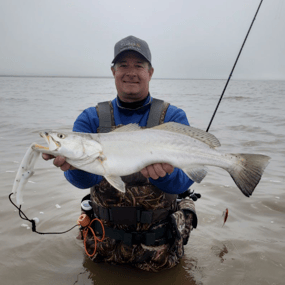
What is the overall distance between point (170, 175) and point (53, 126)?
10.7 meters

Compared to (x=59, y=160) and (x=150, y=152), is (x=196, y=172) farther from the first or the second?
(x=59, y=160)

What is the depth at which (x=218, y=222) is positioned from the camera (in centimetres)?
432

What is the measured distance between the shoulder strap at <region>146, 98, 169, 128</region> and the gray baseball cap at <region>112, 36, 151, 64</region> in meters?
0.59

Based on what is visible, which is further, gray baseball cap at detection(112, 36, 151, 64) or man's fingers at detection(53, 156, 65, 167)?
gray baseball cap at detection(112, 36, 151, 64)

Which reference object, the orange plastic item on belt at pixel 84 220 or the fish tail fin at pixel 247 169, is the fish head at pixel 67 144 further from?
the fish tail fin at pixel 247 169

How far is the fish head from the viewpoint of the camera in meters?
2.41

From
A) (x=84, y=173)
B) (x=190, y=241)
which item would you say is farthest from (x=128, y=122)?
(x=190, y=241)

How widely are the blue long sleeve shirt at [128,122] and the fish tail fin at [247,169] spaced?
62 centimetres

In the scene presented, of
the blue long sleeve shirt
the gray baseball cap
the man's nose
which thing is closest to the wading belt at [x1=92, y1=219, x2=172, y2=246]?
the blue long sleeve shirt

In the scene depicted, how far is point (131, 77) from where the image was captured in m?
3.45

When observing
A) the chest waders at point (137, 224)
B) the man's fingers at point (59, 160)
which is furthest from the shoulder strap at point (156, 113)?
the man's fingers at point (59, 160)

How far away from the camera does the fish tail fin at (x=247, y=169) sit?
257 centimetres

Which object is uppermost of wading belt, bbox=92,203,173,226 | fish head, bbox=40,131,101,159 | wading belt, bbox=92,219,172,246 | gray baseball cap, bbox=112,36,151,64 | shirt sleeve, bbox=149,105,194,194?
gray baseball cap, bbox=112,36,151,64

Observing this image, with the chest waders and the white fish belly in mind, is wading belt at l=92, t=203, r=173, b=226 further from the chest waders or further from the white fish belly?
the white fish belly
